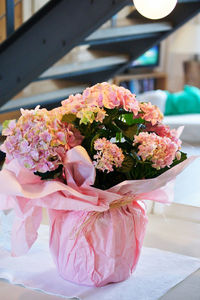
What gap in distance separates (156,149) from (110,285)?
0.29 metres

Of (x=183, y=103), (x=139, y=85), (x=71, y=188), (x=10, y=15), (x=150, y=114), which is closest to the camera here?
(x=71, y=188)

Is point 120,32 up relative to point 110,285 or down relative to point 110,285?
up

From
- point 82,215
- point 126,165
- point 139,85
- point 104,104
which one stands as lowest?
point 139,85

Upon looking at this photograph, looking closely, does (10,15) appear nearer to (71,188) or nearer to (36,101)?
(36,101)

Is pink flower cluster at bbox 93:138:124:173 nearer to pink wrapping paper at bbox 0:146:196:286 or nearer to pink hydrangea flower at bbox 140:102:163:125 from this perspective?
pink wrapping paper at bbox 0:146:196:286

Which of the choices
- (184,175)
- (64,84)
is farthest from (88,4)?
(184,175)

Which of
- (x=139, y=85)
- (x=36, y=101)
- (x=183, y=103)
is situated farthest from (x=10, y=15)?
(x=139, y=85)

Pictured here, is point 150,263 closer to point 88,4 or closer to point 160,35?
point 88,4

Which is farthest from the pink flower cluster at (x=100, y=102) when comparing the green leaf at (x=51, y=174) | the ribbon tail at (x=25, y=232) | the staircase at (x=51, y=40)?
the staircase at (x=51, y=40)

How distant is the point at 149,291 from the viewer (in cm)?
112

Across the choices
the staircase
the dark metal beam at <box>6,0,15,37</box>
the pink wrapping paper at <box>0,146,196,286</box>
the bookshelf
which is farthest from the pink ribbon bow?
the bookshelf

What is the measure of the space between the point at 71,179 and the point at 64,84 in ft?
9.40

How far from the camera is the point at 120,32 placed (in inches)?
137

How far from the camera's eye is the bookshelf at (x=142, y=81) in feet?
22.6
